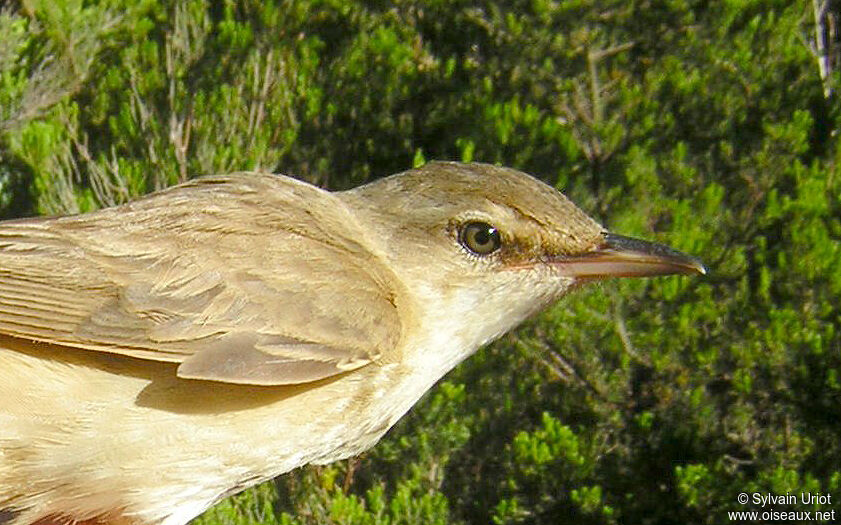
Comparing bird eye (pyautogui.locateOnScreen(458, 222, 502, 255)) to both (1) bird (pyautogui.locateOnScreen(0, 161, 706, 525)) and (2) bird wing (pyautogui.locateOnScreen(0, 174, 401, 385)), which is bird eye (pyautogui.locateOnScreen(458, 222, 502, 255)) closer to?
(1) bird (pyautogui.locateOnScreen(0, 161, 706, 525))

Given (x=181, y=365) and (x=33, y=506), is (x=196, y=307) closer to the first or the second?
(x=181, y=365)

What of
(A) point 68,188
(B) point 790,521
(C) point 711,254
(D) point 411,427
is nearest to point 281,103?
(A) point 68,188

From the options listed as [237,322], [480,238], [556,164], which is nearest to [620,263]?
[480,238]

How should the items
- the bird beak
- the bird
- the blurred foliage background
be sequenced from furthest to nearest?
1. the blurred foliage background
2. the bird beak
3. the bird

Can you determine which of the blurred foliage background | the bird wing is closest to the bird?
the bird wing

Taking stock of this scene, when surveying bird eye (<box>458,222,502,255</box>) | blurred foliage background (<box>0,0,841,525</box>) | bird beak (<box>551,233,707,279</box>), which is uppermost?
bird eye (<box>458,222,502,255</box>)

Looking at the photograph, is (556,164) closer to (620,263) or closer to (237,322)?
(620,263)
